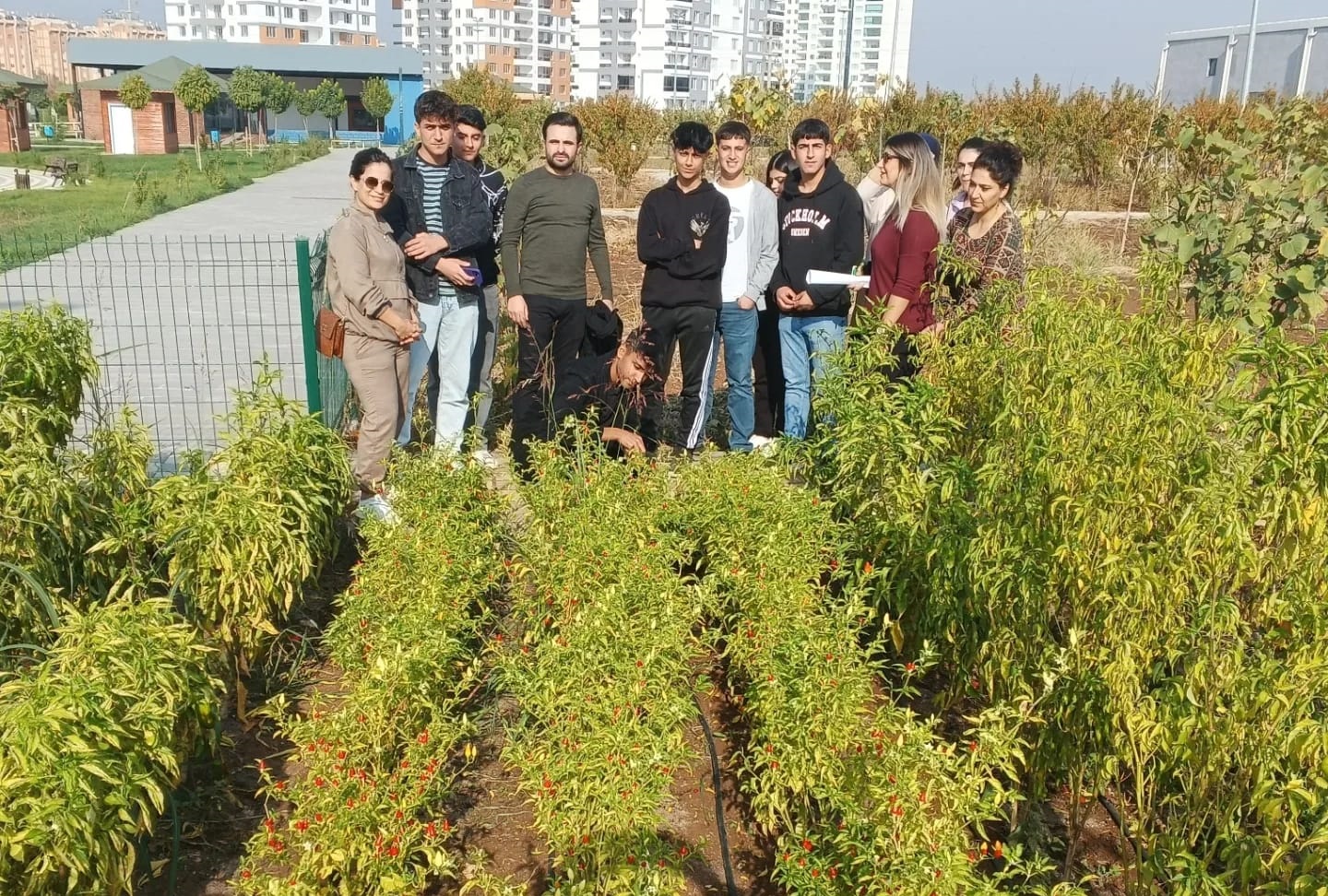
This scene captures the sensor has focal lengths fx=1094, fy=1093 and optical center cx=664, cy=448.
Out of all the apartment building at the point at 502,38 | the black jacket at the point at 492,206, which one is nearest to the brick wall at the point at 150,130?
the black jacket at the point at 492,206

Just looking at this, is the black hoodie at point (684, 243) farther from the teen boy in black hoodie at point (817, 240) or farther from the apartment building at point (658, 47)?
the apartment building at point (658, 47)

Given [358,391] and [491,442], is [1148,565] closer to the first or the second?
[358,391]

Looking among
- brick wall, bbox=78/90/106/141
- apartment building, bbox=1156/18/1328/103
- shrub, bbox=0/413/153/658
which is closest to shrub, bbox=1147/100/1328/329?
shrub, bbox=0/413/153/658

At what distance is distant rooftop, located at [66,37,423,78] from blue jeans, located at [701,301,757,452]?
51.8 m

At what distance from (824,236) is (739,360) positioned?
73 centimetres

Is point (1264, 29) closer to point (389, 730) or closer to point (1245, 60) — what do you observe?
point (1245, 60)

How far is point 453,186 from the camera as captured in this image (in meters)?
5.09

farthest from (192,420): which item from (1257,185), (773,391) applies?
(1257,185)

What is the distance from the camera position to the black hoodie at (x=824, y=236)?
5.29 m

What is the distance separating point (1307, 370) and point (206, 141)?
4510 centimetres

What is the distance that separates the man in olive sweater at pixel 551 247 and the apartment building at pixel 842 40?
105m

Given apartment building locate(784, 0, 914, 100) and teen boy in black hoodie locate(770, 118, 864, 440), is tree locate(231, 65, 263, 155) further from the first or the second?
apartment building locate(784, 0, 914, 100)

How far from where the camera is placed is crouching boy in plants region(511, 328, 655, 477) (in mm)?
4680

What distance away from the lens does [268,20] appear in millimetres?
80625
